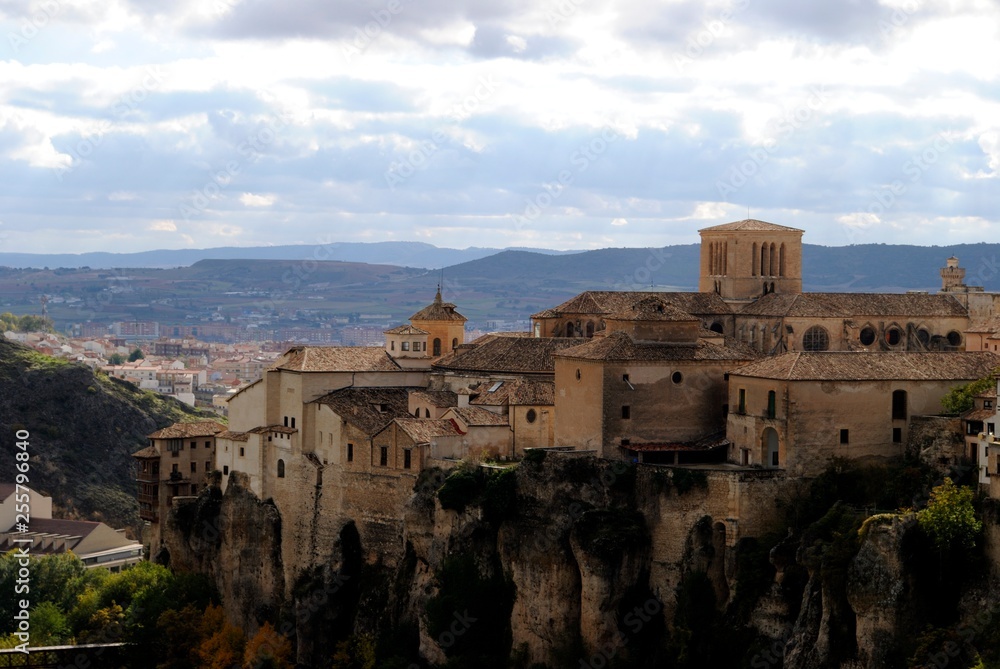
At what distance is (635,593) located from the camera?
62.2 metres

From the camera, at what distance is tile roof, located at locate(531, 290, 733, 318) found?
8012cm

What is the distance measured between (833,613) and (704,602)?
6335 millimetres

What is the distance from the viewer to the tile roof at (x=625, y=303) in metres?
80.1

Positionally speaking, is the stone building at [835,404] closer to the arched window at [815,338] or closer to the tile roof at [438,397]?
the tile roof at [438,397]

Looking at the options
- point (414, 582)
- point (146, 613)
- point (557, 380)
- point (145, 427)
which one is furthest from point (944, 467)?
point (145, 427)

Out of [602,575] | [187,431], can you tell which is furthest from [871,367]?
[187,431]

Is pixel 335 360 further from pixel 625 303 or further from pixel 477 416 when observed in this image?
pixel 625 303

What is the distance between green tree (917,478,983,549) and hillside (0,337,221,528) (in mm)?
79001

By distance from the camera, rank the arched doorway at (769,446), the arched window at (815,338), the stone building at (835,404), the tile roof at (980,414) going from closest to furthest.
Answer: the tile roof at (980,414) → the stone building at (835,404) → the arched doorway at (769,446) → the arched window at (815,338)

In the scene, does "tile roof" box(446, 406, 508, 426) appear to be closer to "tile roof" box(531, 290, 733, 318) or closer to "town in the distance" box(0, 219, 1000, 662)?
"town in the distance" box(0, 219, 1000, 662)

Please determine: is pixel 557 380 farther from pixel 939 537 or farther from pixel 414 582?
pixel 939 537

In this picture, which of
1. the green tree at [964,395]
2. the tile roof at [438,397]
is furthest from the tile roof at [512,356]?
the green tree at [964,395]

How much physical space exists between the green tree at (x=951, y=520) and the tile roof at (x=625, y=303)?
89.3ft

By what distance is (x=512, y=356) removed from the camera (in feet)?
248
